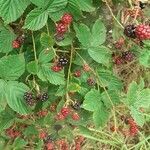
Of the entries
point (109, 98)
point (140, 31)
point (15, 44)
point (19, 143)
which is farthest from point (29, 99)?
point (19, 143)

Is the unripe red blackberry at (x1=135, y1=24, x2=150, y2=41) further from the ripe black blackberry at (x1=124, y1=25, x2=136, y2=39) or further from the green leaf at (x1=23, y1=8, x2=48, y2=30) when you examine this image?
the green leaf at (x1=23, y1=8, x2=48, y2=30)

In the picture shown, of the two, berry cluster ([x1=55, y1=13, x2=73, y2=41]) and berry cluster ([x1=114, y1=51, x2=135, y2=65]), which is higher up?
berry cluster ([x1=55, y1=13, x2=73, y2=41])

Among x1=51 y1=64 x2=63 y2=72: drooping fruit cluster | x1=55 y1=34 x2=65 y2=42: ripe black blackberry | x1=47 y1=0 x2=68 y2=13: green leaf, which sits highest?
x1=47 y1=0 x2=68 y2=13: green leaf

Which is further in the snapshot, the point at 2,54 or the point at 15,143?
the point at 15,143

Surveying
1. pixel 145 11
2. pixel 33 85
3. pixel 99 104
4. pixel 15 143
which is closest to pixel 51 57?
pixel 33 85

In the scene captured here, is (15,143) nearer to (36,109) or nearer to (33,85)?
(36,109)

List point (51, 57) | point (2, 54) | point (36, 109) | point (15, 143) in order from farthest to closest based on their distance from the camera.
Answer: point (15, 143), point (36, 109), point (2, 54), point (51, 57)

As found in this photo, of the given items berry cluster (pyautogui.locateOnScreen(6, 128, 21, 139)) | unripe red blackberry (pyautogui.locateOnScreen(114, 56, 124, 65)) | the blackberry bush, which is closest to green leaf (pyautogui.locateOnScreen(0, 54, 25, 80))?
the blackberry bush

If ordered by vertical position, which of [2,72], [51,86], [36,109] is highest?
[2,72]
